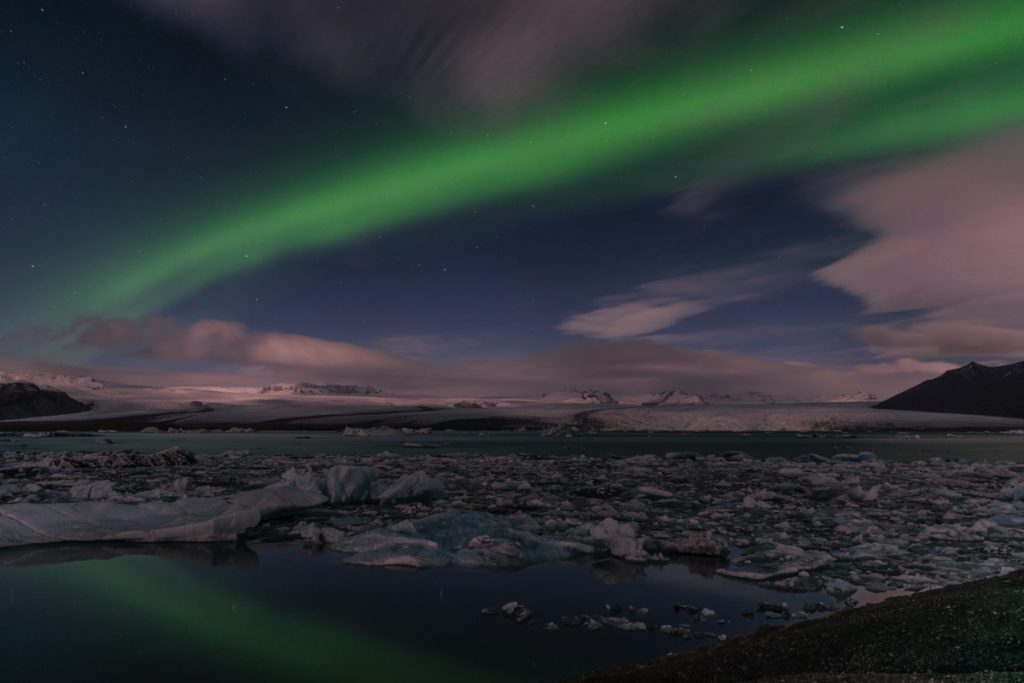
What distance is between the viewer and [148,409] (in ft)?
387

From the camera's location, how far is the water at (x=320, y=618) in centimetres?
489

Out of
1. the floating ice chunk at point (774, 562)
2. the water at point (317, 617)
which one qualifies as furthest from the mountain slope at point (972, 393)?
the water at point (317, 617)

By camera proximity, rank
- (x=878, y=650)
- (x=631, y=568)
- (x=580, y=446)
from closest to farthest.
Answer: (x=878, y=650) → (x=631, y=568) → (x=580, y=446)

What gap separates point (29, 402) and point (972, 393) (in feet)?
849

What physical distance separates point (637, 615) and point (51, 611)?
611 cm

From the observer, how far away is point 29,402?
17975cm

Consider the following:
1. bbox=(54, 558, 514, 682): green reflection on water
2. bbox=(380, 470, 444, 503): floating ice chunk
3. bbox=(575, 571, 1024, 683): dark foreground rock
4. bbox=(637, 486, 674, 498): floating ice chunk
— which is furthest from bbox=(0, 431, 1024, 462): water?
bbox=(575, 571, 1024, 683): dark foreground rock

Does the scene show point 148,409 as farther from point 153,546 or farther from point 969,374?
point 969,374

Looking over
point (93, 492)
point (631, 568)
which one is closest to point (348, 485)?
point (93, 492)

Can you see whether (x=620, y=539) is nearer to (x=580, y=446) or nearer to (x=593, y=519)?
(x=593, y=519)

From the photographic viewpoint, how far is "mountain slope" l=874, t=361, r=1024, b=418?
132250mm

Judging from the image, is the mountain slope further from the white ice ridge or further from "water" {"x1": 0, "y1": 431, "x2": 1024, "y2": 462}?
the white ice ridge

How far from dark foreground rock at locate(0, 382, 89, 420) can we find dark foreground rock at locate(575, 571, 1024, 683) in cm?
21139

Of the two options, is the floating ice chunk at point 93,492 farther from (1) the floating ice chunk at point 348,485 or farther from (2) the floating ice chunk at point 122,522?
(1) the floating ice chunk at point 348,485
